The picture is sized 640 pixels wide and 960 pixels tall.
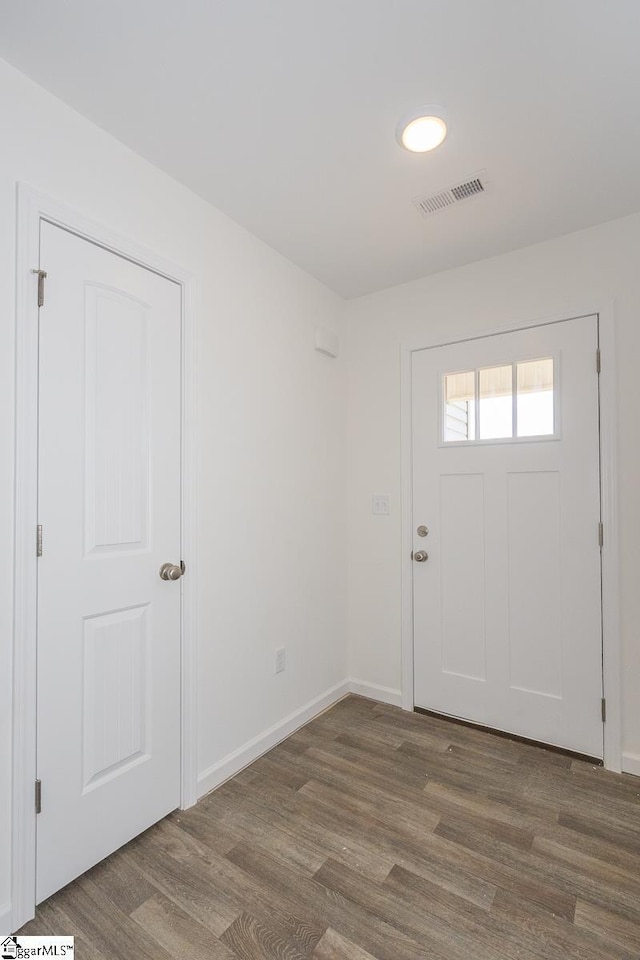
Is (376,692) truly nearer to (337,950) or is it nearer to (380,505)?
(380,505)

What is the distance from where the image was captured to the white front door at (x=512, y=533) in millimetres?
2336

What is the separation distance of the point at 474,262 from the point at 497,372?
634 mm

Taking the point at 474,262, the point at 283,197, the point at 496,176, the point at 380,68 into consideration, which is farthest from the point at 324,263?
the point at 380,68

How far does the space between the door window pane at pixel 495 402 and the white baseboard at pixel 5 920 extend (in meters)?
2.63

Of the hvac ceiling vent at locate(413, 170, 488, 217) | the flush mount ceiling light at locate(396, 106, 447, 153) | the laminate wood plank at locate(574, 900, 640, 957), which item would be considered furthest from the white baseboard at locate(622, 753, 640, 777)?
the flush mount ceiling light at locate(396, 106, 447, 153)

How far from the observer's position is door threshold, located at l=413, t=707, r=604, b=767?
2.30m

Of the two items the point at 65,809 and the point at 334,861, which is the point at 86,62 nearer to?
the point at 65,809

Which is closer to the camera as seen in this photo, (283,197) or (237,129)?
(237,129)

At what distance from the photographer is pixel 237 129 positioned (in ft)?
5.60

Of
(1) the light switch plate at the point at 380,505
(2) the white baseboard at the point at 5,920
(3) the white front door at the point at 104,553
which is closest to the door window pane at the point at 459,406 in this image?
(1) the light switch plate at the point at 380,505

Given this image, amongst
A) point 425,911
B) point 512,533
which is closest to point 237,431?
point 512,533

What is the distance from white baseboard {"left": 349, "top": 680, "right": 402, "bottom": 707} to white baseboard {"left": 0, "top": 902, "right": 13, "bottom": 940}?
2022mm

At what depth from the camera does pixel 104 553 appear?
1694mm

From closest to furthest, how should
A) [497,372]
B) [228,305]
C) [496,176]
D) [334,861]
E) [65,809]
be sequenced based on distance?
1. [65,809]
2. [334,861]
3. [496,176]
4. [228,305]
5. [497,372]
